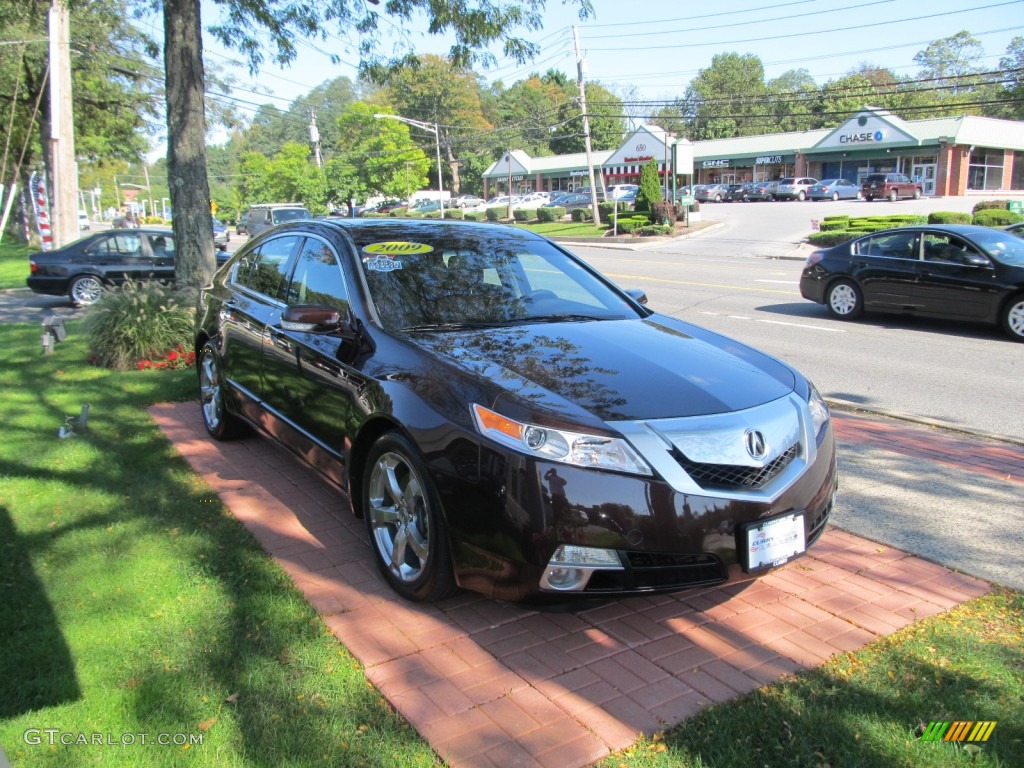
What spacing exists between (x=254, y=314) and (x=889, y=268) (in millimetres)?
10414

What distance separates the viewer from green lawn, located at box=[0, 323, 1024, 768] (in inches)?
107

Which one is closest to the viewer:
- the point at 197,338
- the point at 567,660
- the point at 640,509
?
the point at 640,509

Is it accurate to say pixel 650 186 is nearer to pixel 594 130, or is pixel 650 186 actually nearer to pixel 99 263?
pixel 99 263

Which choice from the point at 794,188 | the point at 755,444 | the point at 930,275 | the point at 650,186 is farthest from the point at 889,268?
the point at 794,188

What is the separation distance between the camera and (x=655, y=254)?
28906 mm

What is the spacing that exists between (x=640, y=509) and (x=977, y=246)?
421 inches

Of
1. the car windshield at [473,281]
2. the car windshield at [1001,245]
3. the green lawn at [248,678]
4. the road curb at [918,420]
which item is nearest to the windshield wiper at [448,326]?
the car windshield at [473,281]

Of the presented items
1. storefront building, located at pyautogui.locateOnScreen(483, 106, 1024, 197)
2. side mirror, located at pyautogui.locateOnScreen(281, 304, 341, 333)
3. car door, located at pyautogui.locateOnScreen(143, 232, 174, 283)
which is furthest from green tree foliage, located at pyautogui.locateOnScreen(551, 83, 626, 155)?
side mirror, located at pyautogui.locateOnScreen(281, 304, 341, 333)

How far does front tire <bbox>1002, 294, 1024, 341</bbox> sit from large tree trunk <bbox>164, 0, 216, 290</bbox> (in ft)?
34.7

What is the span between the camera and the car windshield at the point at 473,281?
4324mm

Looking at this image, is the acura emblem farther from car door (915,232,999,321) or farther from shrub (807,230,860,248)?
shrub (807,230,860,248)

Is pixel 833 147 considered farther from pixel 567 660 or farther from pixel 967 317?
pixel 567 660

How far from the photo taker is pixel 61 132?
61.8 ft

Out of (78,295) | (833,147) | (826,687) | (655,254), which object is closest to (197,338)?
(826,687)
